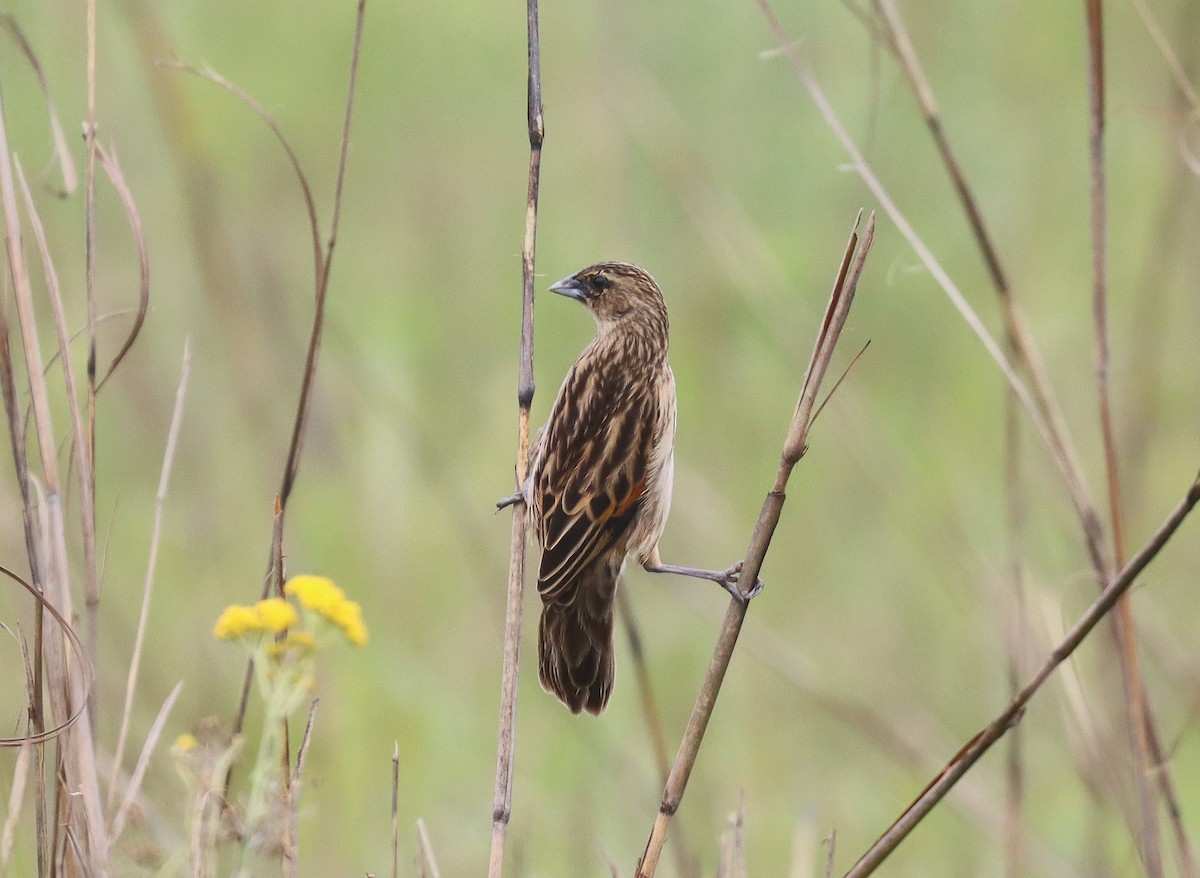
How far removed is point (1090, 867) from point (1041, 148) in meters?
4.46

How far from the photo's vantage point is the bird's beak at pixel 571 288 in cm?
362

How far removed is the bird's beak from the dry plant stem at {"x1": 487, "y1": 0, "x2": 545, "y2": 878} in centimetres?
109

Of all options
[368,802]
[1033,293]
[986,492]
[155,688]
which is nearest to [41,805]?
[155,688]

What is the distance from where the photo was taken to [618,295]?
3.73 m

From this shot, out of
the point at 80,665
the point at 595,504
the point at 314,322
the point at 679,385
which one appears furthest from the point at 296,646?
the point at 679,385

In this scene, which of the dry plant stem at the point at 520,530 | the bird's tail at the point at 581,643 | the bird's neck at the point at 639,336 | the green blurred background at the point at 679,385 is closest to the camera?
the dry plant stem at the point at 520,530

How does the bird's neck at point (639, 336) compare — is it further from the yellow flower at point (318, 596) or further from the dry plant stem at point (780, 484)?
the yellow flower at point (318, 596)

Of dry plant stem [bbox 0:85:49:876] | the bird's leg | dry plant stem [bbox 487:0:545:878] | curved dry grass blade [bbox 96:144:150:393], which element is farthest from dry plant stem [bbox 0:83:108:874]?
the bird's leg

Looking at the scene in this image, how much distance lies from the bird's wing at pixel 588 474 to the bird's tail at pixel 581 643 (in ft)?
0.22

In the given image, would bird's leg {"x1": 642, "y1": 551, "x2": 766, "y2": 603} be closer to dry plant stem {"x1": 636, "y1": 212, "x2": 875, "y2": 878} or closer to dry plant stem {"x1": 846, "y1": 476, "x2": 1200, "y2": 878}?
dry plant stem {"x1": 636, "y1": 212, "x2": 875, "y2": 878}

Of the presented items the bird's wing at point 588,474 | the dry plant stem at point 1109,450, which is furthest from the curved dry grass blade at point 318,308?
the dry plant stem at point 1109,450

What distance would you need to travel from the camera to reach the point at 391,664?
5.34m

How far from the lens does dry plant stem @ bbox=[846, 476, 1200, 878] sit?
2.03m

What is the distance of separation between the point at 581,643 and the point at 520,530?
3.13 feet
